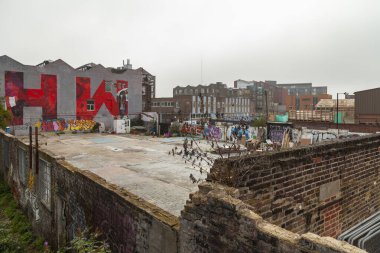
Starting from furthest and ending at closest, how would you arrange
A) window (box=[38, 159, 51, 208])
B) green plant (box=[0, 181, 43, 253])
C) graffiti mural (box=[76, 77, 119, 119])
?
graffiti mural (box=[76, 77, 119, 119]), window (box=[38, 159, 51, 208]), green plant (box=[0, 181, 43, 253])

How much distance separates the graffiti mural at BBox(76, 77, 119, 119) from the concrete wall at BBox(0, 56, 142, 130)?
0.40m

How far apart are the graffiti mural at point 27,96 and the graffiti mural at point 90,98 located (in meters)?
2.97

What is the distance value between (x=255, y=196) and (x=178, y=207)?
447cm

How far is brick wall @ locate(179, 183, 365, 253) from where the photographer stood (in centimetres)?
292

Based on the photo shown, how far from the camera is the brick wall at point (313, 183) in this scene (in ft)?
→ 14.8

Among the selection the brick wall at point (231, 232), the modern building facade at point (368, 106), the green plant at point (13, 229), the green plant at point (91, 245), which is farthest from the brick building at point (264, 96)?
the brick wall at point (231, 232)

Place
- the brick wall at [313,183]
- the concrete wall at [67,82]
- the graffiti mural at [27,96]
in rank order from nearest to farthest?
the brick wall at [313,183]
the graffiti mural at [27,96]
the concrete wall at [67,82]

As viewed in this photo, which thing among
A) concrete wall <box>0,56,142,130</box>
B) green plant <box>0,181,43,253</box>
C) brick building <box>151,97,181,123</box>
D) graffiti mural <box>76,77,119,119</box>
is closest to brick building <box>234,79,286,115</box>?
brick building <box>151,97,181,123</box>

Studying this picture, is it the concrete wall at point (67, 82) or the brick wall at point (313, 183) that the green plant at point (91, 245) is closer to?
the brick wall at point (313, 183)

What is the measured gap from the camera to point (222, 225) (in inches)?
149

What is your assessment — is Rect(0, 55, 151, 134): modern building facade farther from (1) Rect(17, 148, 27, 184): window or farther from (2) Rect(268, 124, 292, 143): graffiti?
(2) Rect(268, 124, 292, 143): graffiti

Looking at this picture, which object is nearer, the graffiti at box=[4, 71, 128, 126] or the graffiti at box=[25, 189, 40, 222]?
the graffiti at box=[25, 189, 40, 222]

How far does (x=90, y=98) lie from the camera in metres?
39.2

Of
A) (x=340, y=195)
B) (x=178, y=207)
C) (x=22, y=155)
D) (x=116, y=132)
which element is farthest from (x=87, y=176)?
(x=116, y=132)
